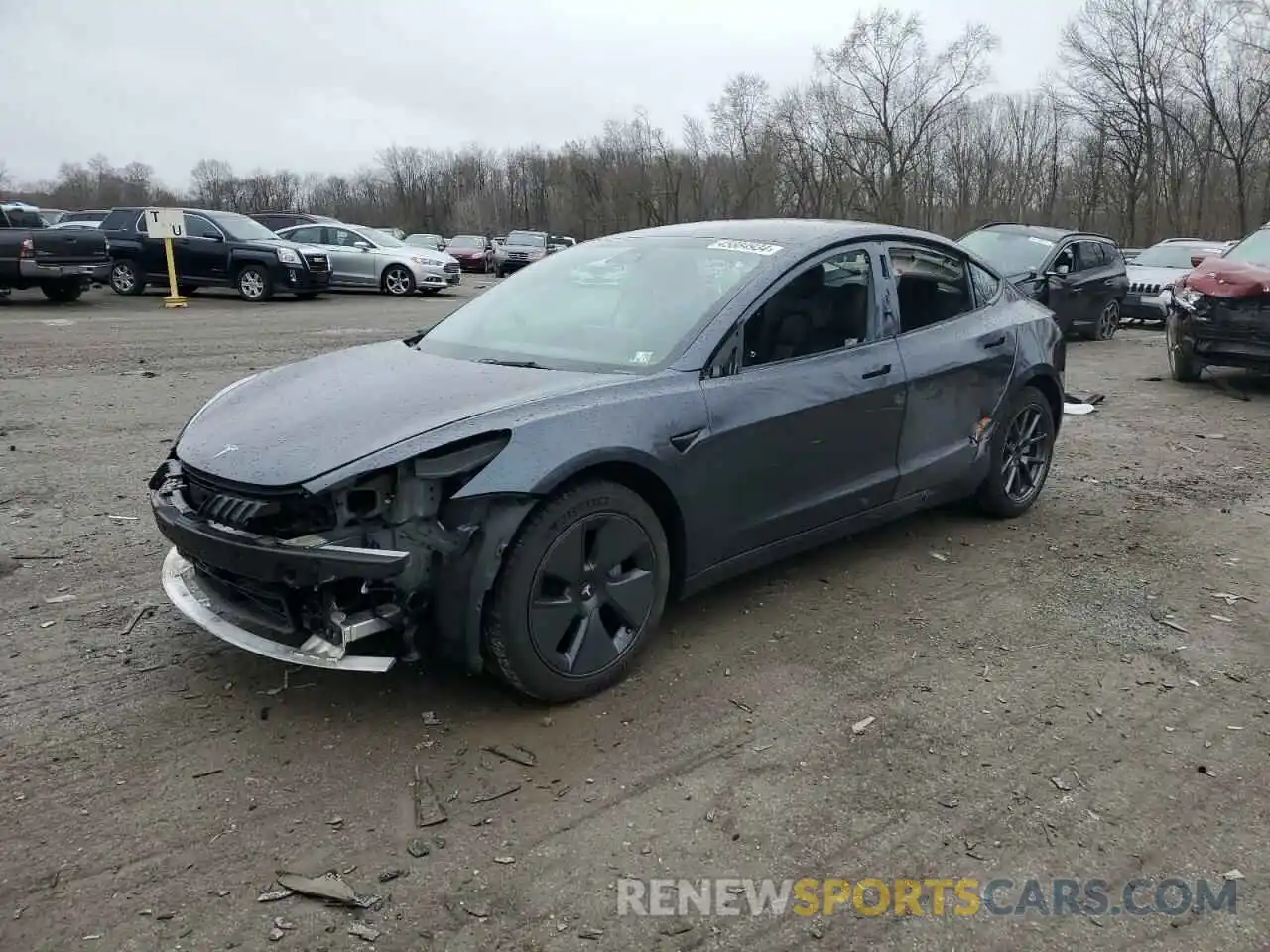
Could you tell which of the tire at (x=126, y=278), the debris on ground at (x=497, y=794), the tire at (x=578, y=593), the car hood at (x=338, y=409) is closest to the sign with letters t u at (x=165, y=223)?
the tire at (x=126, y=278)

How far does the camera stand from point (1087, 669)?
3.78m

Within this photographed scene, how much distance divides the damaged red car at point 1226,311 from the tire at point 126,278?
58.2 ft

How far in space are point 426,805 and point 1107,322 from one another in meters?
15.0

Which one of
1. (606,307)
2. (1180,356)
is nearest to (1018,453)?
(606,307)

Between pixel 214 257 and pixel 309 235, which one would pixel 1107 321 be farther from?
pixel 309 235

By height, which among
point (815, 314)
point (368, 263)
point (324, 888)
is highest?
point (368, 263)

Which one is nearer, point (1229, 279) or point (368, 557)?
point (368, 557)

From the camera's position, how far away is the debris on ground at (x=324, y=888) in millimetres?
2465

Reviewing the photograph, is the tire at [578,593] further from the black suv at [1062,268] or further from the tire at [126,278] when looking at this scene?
the tire at [126,278]

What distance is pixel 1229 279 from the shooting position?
9258 millimetres

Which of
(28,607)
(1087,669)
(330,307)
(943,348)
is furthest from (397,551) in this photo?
(330,307)

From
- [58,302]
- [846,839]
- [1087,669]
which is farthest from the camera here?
[58,302]

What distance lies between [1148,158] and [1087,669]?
47.1 meters

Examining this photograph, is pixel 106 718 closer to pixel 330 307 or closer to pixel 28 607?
pixel 28 607
